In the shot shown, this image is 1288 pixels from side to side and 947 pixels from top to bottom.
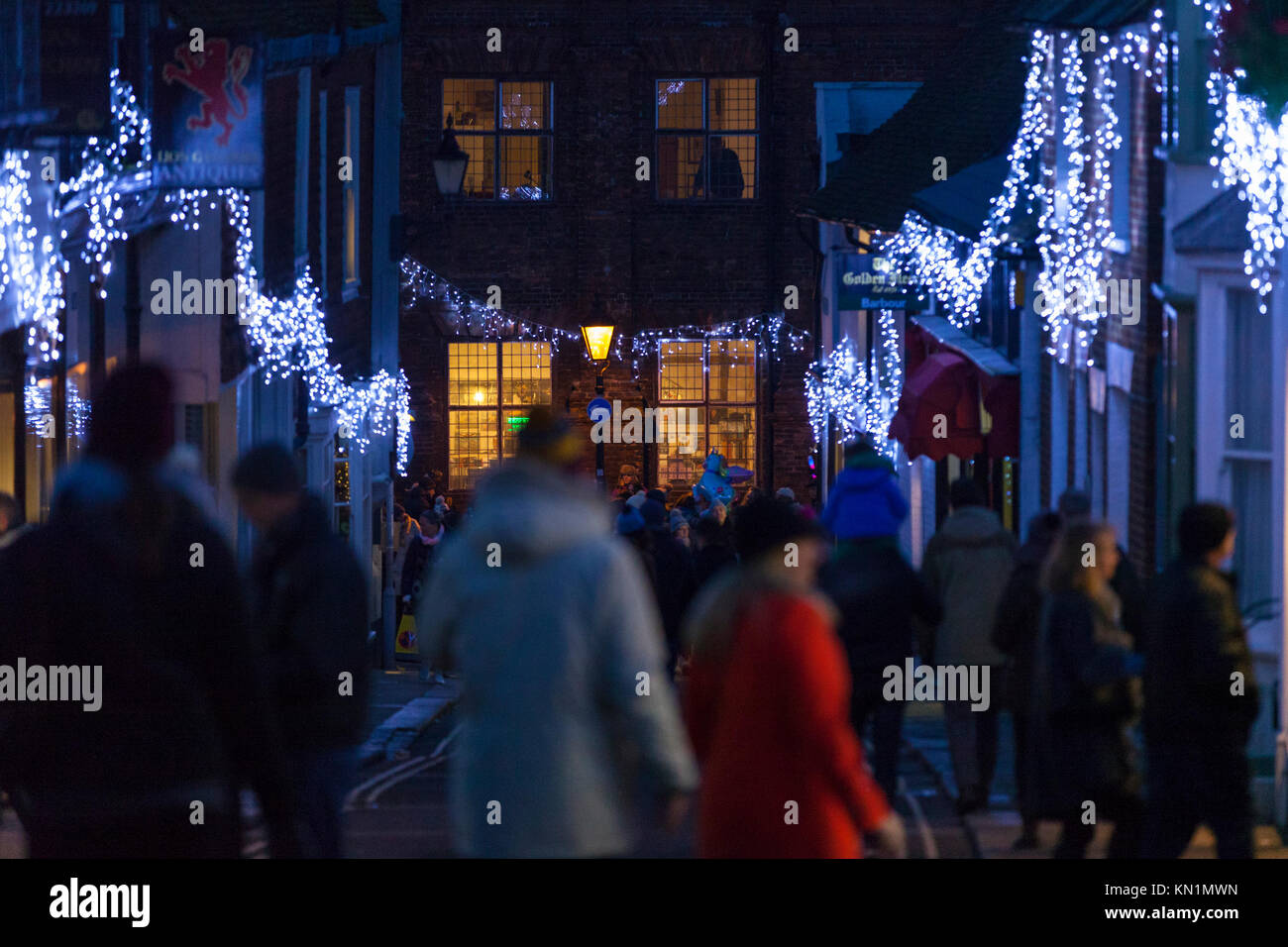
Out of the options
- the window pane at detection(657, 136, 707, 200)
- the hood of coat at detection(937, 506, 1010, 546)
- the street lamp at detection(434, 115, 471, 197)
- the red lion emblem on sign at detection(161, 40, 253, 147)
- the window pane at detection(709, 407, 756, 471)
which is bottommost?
the hood of coat at detection(937, 506, 1010, 546)

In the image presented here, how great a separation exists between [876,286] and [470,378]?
36.5 feet

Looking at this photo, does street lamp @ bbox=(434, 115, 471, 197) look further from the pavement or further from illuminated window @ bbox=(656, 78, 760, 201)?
illuminated window @ bbox=(656, 78, 760, 201)

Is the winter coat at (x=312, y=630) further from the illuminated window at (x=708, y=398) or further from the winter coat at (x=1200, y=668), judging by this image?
the illuminated window at (x=708, y=398)

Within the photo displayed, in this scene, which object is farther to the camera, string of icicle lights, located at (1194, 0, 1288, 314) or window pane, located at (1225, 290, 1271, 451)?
window pane, located at (1225, 290, 1271, 451)

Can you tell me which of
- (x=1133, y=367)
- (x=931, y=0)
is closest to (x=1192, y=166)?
(x=1133, y=367)

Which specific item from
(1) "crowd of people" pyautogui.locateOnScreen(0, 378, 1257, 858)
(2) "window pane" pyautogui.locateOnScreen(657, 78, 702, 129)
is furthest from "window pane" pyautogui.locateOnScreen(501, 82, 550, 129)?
(1) "crowd of people" pyautogui.locateOnScreen(0, 378, 1257, 858)

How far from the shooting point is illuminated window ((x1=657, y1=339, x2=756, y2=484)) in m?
33.1

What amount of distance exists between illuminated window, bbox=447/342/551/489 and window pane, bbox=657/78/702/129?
13.2ft

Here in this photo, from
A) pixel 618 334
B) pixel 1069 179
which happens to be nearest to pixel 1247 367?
pixel 1069 179

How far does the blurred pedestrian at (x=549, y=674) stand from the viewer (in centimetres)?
496

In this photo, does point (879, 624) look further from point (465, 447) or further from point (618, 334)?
point (465, 447)
